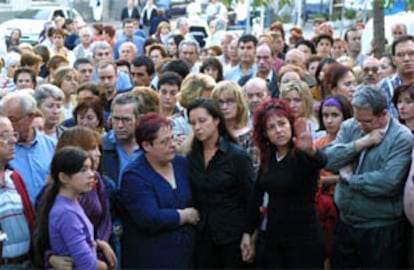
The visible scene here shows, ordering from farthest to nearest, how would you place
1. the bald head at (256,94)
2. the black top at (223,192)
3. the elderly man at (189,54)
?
the elderly man at (189,54), the bald head at (256,94), the black top at (223,192)

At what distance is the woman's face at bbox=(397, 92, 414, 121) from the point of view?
6926mm

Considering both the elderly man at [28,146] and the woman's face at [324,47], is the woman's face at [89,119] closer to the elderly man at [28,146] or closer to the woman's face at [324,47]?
the elderly man at [28,146]

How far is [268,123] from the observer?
21.4ft

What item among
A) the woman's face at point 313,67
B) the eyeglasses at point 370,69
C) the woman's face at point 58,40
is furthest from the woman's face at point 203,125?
the woman's face at point 58,40

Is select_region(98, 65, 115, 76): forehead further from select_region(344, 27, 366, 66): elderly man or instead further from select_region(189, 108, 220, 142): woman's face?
select_region(344, 27, 366, 66): elderly man

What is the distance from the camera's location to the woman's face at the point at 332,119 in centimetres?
742

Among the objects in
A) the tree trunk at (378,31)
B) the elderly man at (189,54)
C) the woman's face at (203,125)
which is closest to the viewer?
the woman's face at (203,125)

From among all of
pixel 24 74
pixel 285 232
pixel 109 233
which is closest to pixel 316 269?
pixel 285 232

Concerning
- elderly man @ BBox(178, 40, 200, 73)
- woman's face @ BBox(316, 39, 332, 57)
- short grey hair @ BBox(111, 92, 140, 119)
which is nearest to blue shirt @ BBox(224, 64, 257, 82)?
elderly man @ BBox(178, 40, 200, 73)

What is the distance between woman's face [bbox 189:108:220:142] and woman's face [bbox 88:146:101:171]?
2.58 ft

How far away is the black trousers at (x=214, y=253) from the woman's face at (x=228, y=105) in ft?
4.34

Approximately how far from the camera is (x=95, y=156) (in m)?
6.39

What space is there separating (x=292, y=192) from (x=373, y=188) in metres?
0.60

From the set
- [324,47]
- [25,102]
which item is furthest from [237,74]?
[25,102]
